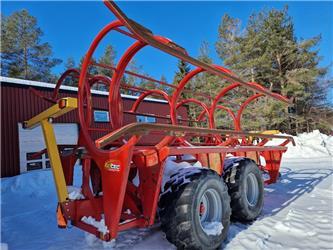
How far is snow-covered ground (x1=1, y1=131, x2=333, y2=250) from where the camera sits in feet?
10.9

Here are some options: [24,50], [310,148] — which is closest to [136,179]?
[310,148]

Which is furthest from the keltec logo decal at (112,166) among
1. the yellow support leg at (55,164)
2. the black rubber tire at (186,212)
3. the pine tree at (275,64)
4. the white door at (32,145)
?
the pine tree at (275,64)

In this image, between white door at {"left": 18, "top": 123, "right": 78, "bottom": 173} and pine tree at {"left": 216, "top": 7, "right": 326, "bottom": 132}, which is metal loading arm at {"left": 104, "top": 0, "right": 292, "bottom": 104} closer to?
white door at {"left": 18, "top": 123, "right": 78, "bottom": 173}

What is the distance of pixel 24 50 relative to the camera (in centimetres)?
3023

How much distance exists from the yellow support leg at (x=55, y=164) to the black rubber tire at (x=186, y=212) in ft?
3.36

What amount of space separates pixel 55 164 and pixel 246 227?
268 centimetres

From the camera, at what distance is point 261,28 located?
25.8 m

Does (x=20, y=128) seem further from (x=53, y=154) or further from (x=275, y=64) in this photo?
(x=275, y=64)

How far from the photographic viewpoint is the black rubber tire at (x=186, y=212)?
9.26 ft

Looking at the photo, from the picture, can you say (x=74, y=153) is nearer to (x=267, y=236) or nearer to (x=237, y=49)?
(x=267, y=236)

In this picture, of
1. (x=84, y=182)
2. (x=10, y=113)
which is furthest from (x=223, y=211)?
(x=10, y=113)

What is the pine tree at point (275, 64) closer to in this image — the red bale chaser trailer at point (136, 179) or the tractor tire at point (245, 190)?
the tractor tire at point (245, 190)

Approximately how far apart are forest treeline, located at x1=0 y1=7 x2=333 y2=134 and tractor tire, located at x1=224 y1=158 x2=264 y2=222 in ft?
53.9

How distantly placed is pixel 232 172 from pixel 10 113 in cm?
991
